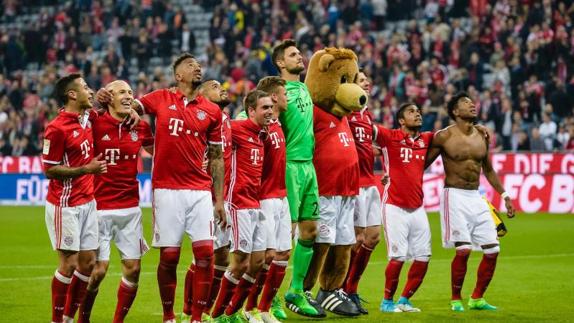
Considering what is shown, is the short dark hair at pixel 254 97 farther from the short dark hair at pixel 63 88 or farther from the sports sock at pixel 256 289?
the short dark hair at pixel 63 88

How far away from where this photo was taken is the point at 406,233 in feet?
37.5

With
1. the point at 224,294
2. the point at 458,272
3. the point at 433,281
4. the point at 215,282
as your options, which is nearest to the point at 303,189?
the point at 215,282

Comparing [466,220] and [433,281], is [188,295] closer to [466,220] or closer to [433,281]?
[466,220]

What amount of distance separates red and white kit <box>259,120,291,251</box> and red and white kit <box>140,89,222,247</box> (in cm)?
76

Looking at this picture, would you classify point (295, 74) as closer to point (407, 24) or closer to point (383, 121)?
point (383, 121)

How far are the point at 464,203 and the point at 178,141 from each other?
3801 mm

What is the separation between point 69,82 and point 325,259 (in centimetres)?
328

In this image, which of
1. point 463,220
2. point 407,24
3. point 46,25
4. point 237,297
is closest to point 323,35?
point 407,24

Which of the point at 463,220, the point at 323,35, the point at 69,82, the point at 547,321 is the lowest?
the point at 547,321

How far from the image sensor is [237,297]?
9703 millimetres

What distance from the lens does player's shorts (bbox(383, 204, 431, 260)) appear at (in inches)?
449

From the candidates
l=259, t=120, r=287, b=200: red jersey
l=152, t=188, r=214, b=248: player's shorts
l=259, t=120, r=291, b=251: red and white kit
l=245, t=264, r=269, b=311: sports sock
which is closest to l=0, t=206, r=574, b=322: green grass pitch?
l=245, t=264, r=269, b=311: sports sock

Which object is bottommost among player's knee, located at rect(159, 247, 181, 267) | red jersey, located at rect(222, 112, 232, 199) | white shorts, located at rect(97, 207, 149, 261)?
player's knee, located at rect(159, 247, 181, 267)

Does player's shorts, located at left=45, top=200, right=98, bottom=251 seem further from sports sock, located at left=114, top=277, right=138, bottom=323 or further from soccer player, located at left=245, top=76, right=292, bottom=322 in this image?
soccer player, located at left=245, top=76, right=292, bottom=322
